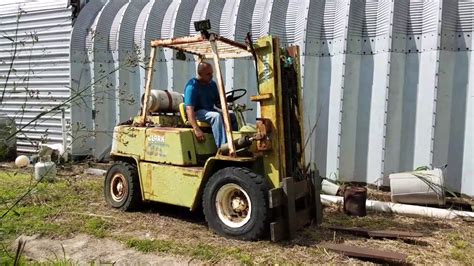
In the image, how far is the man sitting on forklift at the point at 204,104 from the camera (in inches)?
224

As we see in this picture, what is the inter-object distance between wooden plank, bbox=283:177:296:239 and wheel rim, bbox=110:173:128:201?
2.60m

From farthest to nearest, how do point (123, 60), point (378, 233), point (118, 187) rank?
point (123, 60) → point (118, 187) → point (378, 233)

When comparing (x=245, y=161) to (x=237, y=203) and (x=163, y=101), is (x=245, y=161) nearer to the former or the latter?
(x=237, y=203)

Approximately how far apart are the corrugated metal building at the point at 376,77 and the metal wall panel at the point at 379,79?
16mm

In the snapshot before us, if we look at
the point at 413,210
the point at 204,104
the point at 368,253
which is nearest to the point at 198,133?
the point at 204,104

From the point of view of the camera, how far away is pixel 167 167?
6.01 meters

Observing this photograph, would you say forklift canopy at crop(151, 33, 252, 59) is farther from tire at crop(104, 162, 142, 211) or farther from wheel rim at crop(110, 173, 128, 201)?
wheel rim at crop(110, 173, 128, 201)

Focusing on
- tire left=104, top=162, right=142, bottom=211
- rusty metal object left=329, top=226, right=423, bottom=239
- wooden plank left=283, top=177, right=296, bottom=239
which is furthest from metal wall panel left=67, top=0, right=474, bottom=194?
wooden plank left=283, top=177, right=296, bottom=239

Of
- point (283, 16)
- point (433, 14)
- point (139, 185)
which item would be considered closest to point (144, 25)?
point (283, 16)

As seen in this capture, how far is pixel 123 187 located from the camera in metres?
6.76

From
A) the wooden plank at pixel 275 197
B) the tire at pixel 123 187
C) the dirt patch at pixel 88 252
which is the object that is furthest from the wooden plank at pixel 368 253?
the tire at pixel 123 187

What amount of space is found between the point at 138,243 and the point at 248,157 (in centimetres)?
159

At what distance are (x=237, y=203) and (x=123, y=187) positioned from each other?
217 cm

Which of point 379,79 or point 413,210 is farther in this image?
point 379,79
